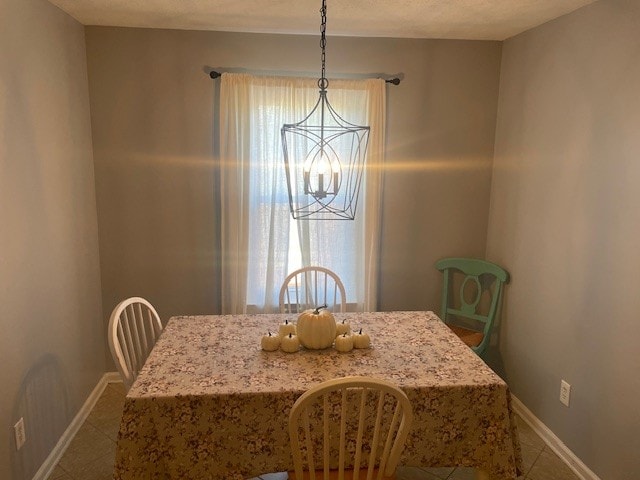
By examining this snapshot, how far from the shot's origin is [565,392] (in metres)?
2.44

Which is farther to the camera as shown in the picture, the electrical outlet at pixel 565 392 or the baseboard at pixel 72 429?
the electrical outlet at pixel 565 392

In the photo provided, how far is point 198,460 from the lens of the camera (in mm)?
1600

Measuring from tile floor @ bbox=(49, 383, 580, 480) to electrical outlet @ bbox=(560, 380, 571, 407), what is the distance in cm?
30

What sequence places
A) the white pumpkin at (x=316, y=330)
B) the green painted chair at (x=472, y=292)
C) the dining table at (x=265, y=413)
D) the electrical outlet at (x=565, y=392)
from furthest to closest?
1. the green painted chair at (x=472, y=292)
2. the electrical outlet at (x=565, y=392)
3. the white pumpkin at (x=316, y=330)
4. the dining table at (x=265, y=413)

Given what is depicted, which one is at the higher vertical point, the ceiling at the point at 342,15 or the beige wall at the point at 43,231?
the ceiling at the point at 342,15

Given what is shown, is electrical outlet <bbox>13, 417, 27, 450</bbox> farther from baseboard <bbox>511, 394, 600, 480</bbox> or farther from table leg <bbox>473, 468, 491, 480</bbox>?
baseboard <bbox>511, 394, 600, 480</bbox>

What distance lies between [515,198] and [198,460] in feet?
7.61

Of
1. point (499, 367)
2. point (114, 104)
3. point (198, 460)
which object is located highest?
point (114, 104)

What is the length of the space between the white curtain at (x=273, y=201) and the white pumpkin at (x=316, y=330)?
1098 mm

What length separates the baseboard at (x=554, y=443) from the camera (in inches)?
90.0

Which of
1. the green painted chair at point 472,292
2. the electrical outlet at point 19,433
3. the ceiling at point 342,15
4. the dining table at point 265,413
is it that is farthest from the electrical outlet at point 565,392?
the electrical outlet at point 19,433

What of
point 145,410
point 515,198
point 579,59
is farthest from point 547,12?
point 145,410

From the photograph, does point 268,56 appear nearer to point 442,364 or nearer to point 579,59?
point 579,59

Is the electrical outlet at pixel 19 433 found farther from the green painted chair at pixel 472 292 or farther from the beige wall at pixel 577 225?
the beige wall at pixel 577 225
